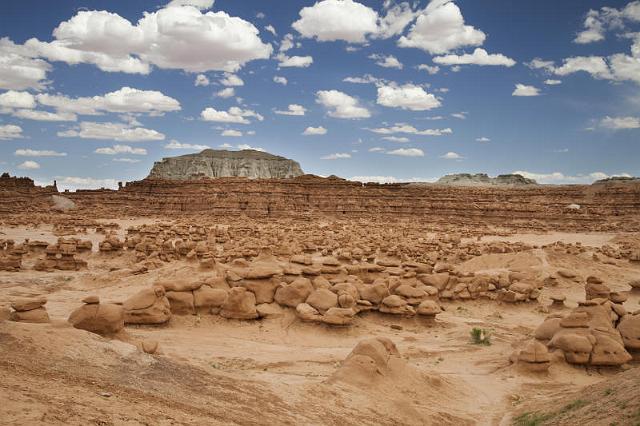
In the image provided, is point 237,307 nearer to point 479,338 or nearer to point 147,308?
point 147,308

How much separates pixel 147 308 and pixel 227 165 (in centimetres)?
11722

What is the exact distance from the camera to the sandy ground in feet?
20.2

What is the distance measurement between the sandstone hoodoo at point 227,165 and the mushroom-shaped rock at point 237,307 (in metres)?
107

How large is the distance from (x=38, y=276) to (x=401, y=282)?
13.7m

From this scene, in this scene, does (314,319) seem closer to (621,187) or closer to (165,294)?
(165,294)

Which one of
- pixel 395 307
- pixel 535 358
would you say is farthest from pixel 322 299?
pixel 535 358

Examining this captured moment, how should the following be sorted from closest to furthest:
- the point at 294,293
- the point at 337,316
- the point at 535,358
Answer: the point at 535,358, the point at 337,316, the point at 294,293

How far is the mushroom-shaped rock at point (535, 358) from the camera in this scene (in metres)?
11.4

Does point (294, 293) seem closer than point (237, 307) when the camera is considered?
No

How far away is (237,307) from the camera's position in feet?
47.9

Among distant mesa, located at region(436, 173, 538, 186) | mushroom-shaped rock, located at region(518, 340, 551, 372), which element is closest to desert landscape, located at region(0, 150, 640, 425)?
mushroom-shaped rock, located at region(518, 340, 551, 372)

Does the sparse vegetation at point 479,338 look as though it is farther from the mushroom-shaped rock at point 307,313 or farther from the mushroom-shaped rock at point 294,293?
the mushroom-shaped rock at point 294,293

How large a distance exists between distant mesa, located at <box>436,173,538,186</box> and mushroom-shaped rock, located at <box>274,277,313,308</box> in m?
78.7

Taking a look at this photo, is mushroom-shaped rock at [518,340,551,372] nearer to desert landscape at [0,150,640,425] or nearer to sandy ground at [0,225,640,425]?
desert landscape at [0,150,640,425]
